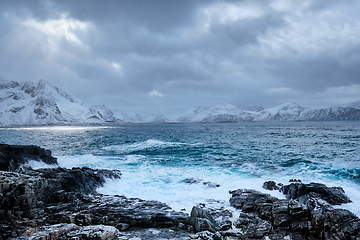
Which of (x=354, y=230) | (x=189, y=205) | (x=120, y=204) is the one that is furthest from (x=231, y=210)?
(x=120, y=204)

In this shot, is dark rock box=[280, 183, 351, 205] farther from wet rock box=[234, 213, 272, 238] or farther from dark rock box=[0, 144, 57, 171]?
dark rock box=[0, 144, 57, 171]

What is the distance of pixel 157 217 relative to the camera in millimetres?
10125

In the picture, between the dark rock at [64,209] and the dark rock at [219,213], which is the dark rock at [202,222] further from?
the dark rock at [64,209]

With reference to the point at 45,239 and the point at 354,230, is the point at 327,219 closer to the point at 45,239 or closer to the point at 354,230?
the point at 354,230

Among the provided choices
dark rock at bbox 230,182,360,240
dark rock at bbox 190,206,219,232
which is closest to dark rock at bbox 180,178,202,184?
dark rock at bbox 230,182,360,240

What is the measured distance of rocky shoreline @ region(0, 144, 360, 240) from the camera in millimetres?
8156

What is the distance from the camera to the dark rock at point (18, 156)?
17109 millimetres

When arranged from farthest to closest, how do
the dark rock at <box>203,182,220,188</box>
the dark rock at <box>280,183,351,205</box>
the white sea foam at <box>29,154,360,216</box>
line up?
the dark rock at <box>203,182,220,188</box> < the white sea foam at <box>29,154,360,216</box> < the dark rock at <box>280,183,351,205</box>

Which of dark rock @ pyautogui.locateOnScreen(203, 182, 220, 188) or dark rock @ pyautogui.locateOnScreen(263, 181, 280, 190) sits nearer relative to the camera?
dark rock @ pyautogui.locateOnScreen(263, 181, 280, 190)

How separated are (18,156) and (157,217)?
62.8 ft

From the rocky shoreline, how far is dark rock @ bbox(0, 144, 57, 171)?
720 centimetres

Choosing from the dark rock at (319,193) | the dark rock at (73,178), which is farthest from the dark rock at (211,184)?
the dark rock at (73,178)

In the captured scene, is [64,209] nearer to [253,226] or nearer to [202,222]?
[202,222]

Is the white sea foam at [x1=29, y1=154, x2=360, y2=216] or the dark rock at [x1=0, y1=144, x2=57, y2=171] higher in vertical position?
the dark rock at [x1=0, y1=144, x2=57, y2=171]
